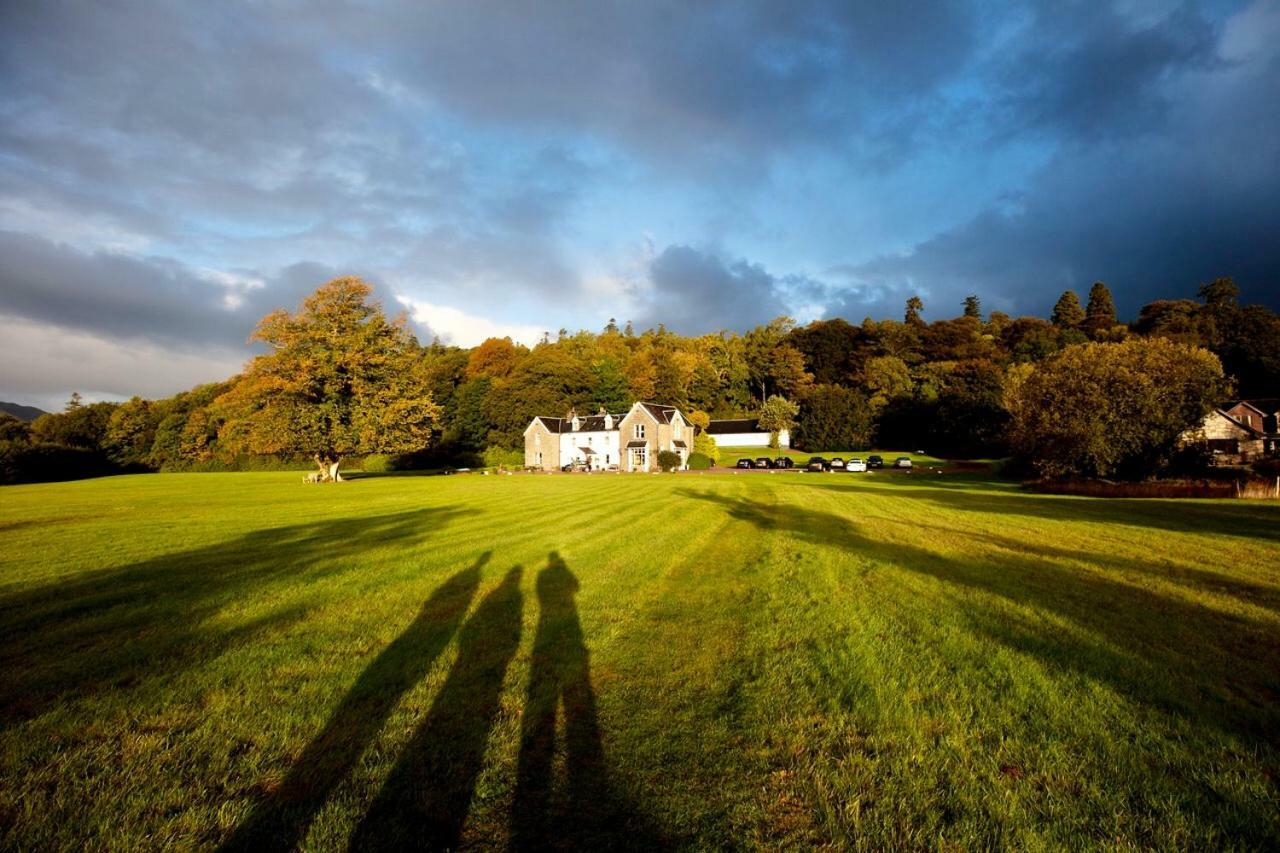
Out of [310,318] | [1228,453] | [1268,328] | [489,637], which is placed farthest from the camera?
[1268,328]

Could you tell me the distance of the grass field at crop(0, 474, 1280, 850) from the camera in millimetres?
3395

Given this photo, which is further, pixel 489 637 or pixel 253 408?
pixel 253 408

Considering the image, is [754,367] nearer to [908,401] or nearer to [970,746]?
[908,401]

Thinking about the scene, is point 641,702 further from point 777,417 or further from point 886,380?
point 886,380

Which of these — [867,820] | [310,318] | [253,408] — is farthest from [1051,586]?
[253,408]

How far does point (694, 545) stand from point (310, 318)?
1533 inches

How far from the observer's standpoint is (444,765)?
13.1 feet

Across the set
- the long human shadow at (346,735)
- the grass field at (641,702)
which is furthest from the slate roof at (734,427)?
the long human shadow at (346,735)

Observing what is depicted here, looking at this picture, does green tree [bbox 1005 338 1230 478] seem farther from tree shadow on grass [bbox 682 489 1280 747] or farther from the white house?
the white house

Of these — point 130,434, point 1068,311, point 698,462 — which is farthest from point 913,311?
point 130,434

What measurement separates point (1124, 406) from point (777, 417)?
184ft

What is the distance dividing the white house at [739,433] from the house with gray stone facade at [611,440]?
73.1 feet

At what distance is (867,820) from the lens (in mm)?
3371

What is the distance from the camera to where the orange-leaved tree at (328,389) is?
124 ft
